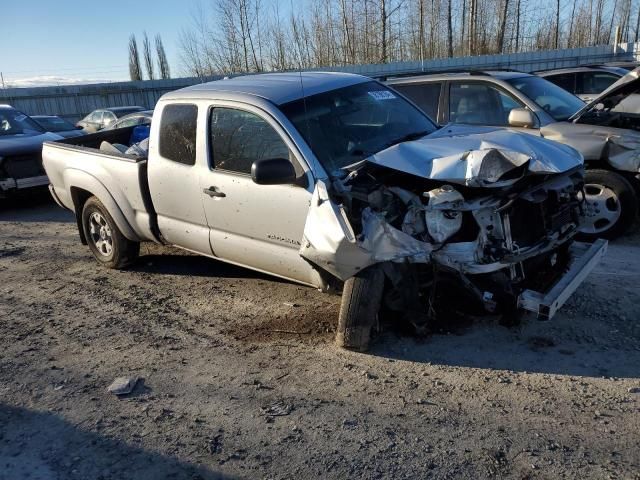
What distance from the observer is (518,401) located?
3381 millimetres

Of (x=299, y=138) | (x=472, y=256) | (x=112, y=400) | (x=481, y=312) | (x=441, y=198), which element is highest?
(x=299, y=138)

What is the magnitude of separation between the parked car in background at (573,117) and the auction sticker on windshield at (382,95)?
5.55 feet

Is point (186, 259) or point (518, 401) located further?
point (186, 259)

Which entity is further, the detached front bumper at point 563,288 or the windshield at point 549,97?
the windshield at point 549,97

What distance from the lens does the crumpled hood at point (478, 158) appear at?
3.67 meters

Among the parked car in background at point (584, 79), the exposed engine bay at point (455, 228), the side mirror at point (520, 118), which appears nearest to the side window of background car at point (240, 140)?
the exposed engine bay at point (455, 228)

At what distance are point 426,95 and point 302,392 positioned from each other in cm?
511

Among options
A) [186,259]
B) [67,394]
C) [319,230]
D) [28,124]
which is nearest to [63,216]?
[28,124]

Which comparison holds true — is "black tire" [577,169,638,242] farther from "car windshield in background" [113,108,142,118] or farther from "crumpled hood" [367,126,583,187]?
"car windshield in background" [113,108,142,118]

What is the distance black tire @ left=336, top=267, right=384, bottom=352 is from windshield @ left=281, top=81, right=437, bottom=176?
2.70 feet

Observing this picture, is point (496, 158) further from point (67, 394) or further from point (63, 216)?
point (63, 216)

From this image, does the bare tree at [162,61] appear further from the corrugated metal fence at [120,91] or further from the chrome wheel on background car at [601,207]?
the chrome wheel on background car at [601,207]

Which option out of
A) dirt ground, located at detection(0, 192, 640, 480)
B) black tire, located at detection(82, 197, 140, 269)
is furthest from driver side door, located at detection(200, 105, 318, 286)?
black tire, located at detection(82, 197, 140, 269)

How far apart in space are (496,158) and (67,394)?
10.8ft
